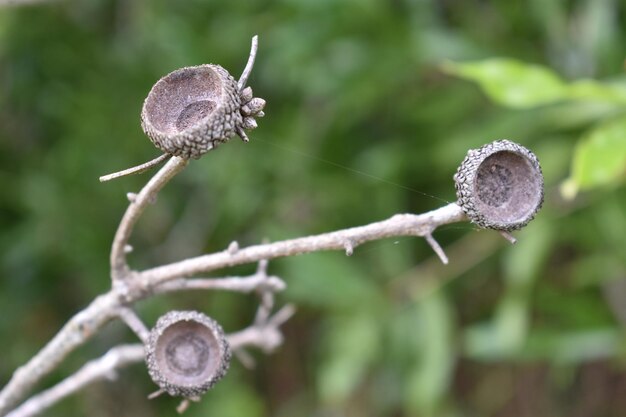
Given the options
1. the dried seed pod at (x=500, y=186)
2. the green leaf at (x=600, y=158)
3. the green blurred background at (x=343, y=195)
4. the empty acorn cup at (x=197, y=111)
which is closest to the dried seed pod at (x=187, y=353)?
the empty acorn cup at (x=197, y=111)

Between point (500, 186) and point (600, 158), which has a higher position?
point (600, 158)

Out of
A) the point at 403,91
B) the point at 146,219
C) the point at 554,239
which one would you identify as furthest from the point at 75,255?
the point at 554,239

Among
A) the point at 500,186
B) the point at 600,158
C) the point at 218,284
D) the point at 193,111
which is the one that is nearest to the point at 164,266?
the point at 218,284

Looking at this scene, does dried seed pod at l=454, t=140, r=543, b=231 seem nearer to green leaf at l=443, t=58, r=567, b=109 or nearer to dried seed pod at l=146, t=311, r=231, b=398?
dried seed pod at l=146, t=311, r=231, b=398

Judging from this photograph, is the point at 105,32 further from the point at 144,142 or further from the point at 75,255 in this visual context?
the point at 75,255

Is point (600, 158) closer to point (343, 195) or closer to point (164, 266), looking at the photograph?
point (164, 266)

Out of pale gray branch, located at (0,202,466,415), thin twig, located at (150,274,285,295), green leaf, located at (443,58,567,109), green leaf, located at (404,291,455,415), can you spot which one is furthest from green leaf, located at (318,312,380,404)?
pale gray branch, located at (0,202,466,415)
